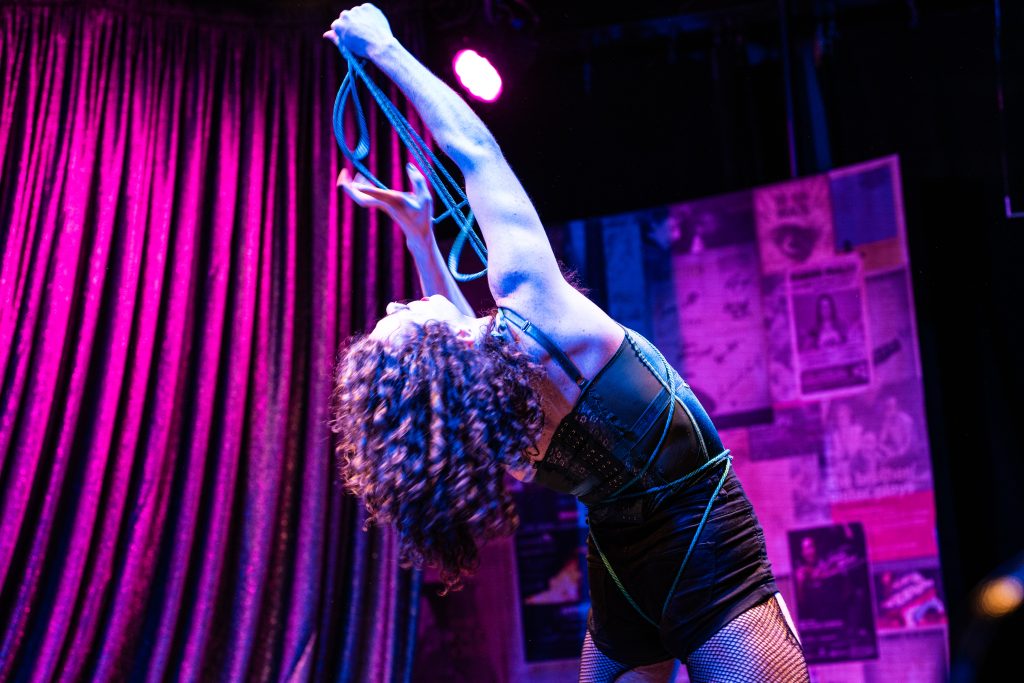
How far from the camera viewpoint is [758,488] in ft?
10.4

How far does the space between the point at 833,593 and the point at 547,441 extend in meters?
1.71

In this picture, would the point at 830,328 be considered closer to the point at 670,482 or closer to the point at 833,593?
the point at 833,593

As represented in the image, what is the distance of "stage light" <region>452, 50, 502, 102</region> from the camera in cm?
340

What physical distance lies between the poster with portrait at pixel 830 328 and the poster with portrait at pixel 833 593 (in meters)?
0.46

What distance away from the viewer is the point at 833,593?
3016mm

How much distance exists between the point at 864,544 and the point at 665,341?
3.04 feet

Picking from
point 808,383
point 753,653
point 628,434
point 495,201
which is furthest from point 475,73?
point 753,653

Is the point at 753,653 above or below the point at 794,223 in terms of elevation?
below

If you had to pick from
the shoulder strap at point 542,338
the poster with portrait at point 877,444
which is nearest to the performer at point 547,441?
the shoulder strap at point 542,338

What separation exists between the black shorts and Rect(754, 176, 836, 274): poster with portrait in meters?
1.67

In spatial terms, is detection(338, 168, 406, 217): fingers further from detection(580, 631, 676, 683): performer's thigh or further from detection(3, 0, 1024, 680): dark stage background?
detection(3, 0, 1024, 680): dark stage background

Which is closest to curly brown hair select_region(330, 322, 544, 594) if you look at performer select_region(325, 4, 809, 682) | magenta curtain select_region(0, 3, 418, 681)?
performer select_region(325, 4, 809, 682)

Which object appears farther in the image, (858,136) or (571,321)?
(858,136)

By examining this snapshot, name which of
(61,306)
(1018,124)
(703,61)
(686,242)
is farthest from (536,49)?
(61,306)
